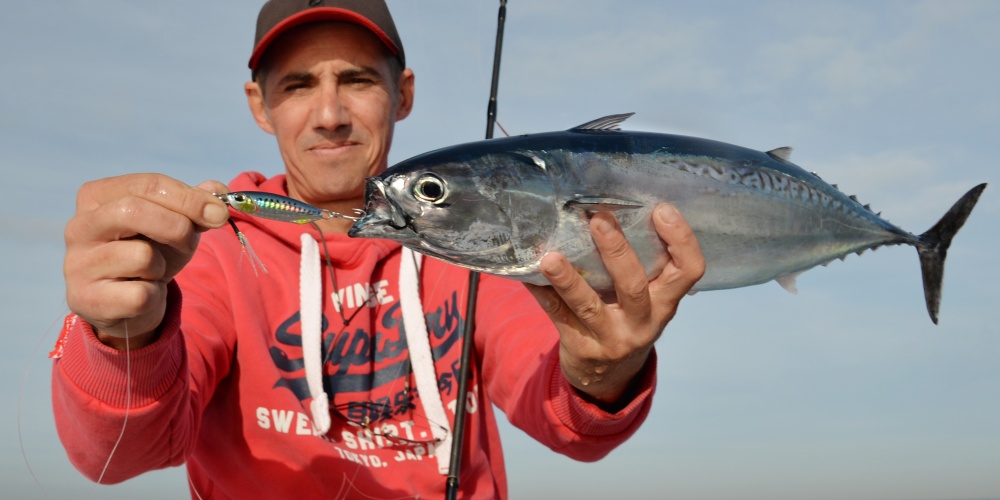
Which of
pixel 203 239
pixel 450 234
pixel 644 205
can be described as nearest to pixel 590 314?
pixel 644 205

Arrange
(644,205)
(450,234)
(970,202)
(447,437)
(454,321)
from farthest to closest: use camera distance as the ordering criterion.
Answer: (454,321) → (447,437) → (970,202) → (644,205) → (450,234)

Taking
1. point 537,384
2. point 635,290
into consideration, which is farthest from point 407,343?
point 635,290

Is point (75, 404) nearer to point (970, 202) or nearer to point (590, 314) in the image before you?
point (590, 314)

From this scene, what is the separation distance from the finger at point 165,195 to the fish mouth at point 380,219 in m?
0.44

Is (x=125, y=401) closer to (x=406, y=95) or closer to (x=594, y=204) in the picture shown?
(x=594, y=204)

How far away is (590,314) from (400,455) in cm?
191

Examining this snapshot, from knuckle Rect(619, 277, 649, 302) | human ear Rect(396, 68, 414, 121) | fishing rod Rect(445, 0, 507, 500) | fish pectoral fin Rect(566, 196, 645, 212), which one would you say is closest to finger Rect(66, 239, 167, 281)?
fish pectoral fin Rect(566, 196, 645, 212)

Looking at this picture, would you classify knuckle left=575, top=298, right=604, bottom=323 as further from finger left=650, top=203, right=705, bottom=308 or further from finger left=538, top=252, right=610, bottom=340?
finger left=650, top=203, right=705, bottom=308

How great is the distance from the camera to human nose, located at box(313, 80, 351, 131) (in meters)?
4.23

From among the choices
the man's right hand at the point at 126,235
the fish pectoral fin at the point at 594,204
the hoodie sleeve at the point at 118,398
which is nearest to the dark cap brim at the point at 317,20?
the hoodie sleeve at the point at 118,398

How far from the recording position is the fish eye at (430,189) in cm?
223

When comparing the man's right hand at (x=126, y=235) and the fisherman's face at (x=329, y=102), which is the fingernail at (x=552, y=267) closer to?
the man's right hand at (x=126, y=235)

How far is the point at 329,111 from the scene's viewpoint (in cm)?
423

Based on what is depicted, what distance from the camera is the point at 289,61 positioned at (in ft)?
14.4
